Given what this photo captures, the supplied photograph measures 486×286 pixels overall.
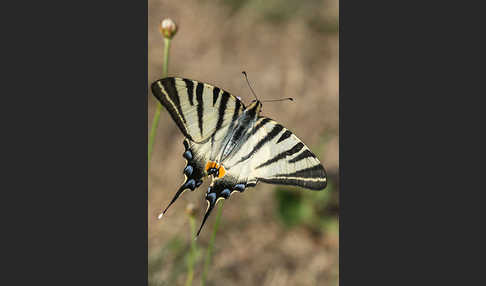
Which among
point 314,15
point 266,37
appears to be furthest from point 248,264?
point 314,15

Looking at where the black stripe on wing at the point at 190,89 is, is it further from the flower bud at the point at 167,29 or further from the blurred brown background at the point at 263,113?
the blurred brown background at the point at 263,113

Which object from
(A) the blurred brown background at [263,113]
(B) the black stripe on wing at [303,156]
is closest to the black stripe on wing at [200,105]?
(B) the black stripe on wing at [303,156]

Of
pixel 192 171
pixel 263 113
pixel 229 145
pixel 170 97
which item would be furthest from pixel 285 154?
pixel 263 113

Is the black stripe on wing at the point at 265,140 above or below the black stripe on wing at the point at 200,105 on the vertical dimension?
below

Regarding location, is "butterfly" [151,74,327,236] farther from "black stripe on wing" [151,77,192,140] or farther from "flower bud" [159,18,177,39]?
"flower bud" [159,18,177,39]

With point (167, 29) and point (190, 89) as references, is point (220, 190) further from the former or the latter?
point (167, 29)

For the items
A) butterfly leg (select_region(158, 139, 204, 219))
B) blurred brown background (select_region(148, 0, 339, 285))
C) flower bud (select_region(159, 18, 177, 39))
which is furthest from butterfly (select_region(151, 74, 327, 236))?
blurred brown background (select_region(148, 0, 339, 285))
